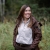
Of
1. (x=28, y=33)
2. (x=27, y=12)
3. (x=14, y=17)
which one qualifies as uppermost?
(x=27, y=12)

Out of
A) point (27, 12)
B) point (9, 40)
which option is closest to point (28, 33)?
point (27, 12)

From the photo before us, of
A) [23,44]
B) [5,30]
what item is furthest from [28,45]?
[5,30]

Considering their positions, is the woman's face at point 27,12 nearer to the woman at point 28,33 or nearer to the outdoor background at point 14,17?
the woman at point 28,33

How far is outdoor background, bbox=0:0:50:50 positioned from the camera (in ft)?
27.3

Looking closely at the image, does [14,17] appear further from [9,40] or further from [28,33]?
[28,33]

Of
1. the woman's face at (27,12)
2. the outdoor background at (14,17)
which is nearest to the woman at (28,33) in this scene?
the woman's face at (27,12)

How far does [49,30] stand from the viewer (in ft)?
29.9

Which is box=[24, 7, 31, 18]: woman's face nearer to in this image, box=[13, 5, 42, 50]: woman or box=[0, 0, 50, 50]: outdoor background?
box=[13, 5, 42, 50]: woman

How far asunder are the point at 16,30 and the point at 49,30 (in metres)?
3.44

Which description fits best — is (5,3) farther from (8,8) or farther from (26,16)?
(26,16)

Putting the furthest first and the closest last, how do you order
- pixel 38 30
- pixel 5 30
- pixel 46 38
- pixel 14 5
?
1. pixel 14 5
2. pixel 5 30
3. pixel 46 38
4. pixel 38 30

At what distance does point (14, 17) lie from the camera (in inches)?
732

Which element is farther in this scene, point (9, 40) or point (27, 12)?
point (9, 40)

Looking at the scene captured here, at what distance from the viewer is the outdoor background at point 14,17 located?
831 centimetres
